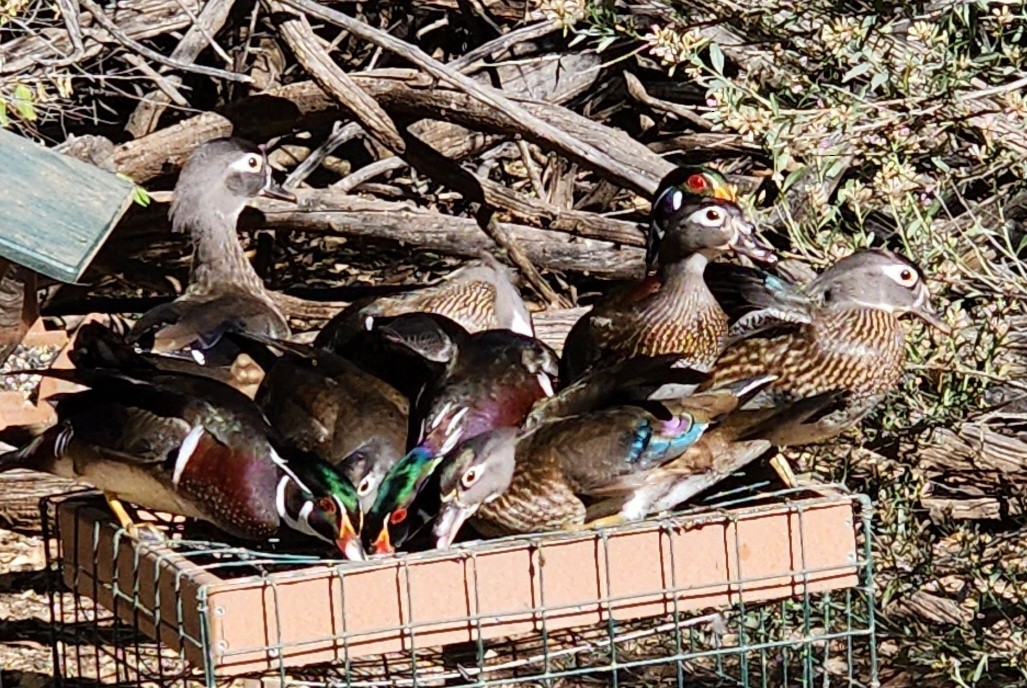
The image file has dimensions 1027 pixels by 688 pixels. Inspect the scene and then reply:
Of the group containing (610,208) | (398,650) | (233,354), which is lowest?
(398,650)

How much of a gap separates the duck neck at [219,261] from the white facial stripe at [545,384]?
1.24 m

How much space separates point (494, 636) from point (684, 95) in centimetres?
313

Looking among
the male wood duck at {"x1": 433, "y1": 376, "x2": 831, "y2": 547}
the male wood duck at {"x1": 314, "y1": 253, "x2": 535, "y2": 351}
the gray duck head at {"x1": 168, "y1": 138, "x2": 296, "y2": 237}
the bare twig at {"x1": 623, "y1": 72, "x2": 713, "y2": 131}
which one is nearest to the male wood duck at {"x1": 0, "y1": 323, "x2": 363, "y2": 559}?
the male wood duck at {"x1": 433, "y1": 376, "x2": 831, "y2": 547}

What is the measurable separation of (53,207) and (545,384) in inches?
43.7

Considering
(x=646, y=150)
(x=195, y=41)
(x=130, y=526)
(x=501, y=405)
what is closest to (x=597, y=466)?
(x=501, y=405)

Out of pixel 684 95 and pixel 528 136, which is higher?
pixel 684 95

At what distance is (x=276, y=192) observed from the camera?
4.76 m

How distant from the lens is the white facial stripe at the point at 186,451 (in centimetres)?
295

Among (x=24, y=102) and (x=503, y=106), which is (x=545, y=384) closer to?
(x=24, y=102)

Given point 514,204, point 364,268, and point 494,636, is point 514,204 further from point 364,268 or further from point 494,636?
point 494,636

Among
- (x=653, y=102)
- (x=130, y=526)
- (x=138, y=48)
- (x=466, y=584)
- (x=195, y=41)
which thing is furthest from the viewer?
(x=653, y=102)

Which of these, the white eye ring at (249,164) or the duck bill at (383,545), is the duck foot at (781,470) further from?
the white eye ring at (249,164)

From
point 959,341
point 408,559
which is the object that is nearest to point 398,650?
point 408,559

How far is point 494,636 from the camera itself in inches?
106
